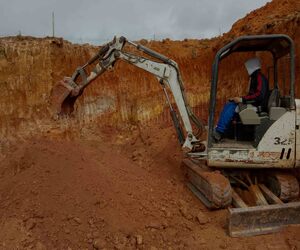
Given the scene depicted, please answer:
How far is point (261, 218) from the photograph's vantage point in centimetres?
499

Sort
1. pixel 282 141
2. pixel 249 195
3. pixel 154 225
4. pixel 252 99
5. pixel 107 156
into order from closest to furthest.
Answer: pixel 154 225 < pixel 282 141 < pixel 252 99 < pixel 249 195 < pixel 107 156

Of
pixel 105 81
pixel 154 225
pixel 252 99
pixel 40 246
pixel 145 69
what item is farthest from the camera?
pixel 105 81

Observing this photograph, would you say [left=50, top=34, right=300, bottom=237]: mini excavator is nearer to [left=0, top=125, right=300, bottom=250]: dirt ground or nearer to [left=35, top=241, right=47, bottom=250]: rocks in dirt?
[left=0, top=125, right=300, bottom=250]: dirt ground

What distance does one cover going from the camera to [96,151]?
7.53 metres

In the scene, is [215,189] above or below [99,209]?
above

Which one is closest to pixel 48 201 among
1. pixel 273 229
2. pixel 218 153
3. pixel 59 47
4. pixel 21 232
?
pixel 21 232

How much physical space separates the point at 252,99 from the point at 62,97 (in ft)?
10.7

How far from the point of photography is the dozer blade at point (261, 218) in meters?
4.91

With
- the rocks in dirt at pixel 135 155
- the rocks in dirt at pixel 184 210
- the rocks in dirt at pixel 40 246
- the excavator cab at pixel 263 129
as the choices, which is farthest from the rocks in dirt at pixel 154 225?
the rocks in dirt at pixel 135 155

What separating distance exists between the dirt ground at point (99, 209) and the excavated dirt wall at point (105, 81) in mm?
2733

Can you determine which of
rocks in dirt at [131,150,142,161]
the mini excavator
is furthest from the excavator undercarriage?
rocks in dirt at [131,150,142,161]

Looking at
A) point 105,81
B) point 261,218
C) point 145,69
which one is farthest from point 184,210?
point 105,81

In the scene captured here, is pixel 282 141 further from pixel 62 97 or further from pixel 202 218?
pixel 62 97

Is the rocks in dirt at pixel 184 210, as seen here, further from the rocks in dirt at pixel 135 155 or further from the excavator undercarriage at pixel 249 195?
the rocks in dirt at pixel 135 155
